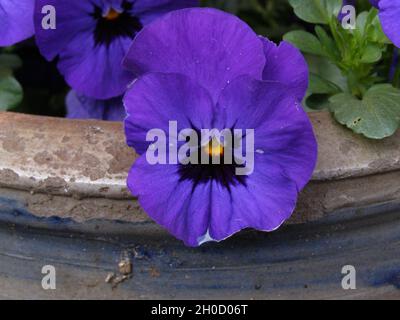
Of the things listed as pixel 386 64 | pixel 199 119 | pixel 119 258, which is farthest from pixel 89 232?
pixel 386 64

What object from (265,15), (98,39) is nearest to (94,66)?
(98,39)

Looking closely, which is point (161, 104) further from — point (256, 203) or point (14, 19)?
point (14, 19)

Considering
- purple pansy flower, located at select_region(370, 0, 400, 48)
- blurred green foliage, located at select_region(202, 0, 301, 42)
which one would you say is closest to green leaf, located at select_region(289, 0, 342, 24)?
purple pansy flower, located at select_region(370, 0, 400, 48)

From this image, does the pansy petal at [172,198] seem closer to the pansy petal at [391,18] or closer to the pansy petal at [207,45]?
the pansy petal at [207,45]

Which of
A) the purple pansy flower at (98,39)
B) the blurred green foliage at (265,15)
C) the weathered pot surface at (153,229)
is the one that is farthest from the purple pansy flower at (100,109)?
the blurred green foliage at (265,15)

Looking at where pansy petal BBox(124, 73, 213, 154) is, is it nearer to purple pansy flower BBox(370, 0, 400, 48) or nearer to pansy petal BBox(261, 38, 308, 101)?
pansy petal BBox(261, 38, 308, 101)

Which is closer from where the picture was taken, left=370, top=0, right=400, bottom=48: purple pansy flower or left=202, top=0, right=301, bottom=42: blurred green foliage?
left=370, top=0, right=400, bottom=48: purple pansy flower

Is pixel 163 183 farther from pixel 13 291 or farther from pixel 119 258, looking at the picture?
pixel 13 291

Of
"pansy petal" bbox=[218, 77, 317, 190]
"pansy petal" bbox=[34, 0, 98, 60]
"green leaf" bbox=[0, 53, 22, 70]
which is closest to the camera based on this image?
"pansy petal" bbox=[218, 77, 317, 190]
